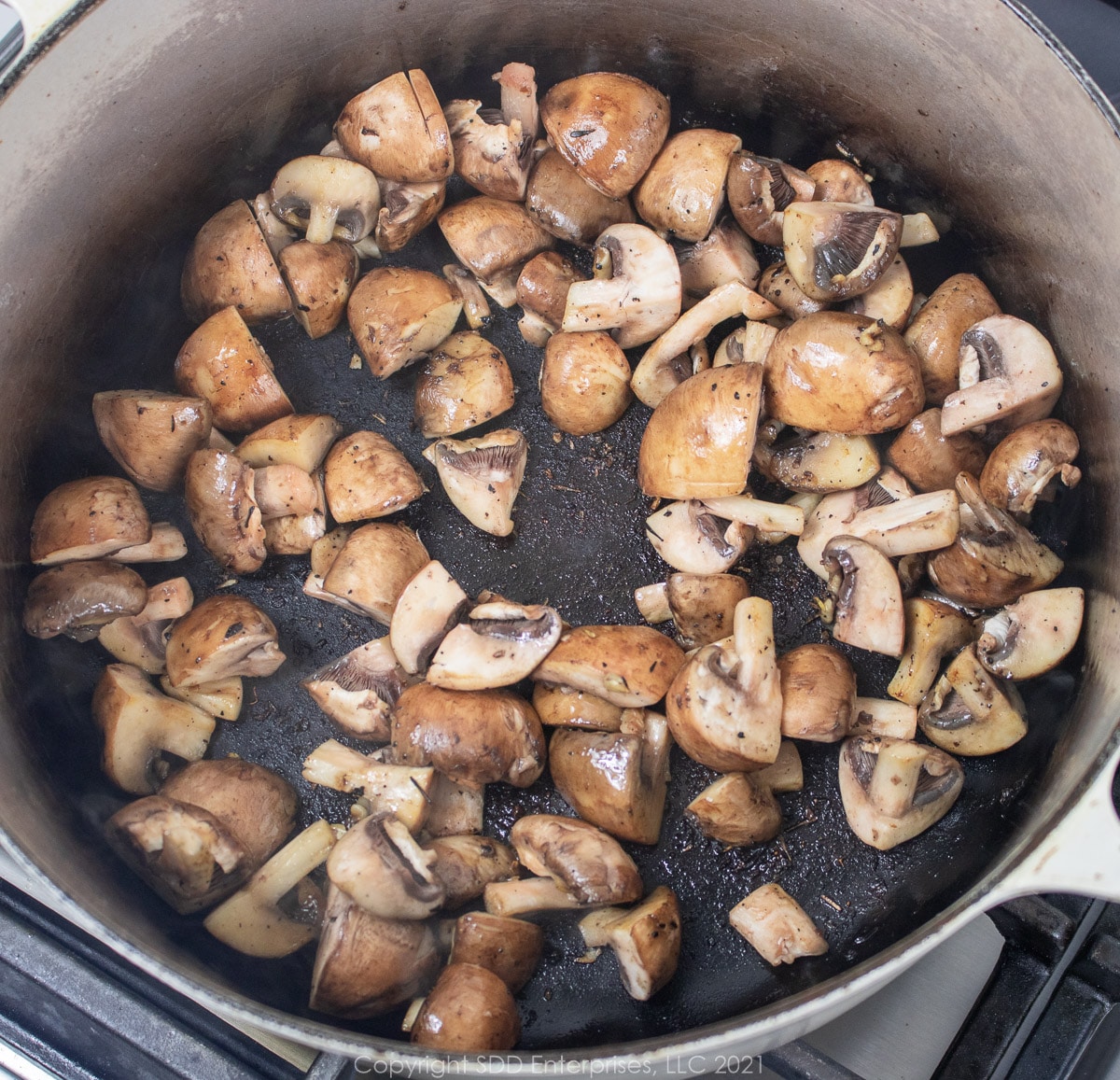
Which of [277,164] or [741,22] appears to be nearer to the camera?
[741,22]

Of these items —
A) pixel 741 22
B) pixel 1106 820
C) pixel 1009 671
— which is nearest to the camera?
pixel 1106 820

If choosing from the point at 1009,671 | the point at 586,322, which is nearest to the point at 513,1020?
the point at 1009,671

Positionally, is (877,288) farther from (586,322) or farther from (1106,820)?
(1106,820)

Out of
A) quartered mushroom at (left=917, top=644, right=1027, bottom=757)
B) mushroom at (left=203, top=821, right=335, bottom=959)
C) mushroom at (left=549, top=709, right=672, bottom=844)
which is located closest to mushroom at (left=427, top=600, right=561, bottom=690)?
mushroom at (left=549, top=709, right=672, bottom=844)

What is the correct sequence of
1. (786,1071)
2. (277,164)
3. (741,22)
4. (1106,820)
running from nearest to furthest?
(1106,820) < (786,1071) < (741,22) < (277,164)

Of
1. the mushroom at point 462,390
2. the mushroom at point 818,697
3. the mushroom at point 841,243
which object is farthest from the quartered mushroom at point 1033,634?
the mushroom at point 462,390

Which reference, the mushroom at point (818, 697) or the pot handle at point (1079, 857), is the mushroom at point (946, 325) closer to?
the mushroom at point (818, 697)

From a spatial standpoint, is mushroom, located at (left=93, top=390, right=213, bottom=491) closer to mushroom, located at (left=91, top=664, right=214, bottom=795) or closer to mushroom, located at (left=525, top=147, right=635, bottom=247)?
mushroom, located at (left=91, top=664, right=214, bottom=795)

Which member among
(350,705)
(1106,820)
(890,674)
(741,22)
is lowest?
(350,705)

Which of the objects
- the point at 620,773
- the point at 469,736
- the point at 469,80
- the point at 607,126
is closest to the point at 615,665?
the point at 620,773
